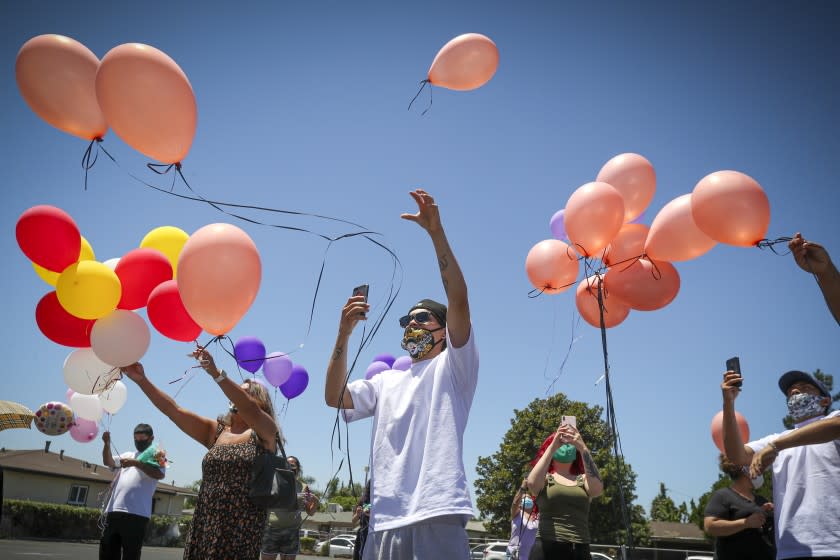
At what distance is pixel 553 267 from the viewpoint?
5172mm

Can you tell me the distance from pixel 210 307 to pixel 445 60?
3.39 metres

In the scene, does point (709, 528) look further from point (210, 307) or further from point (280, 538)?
point (280, 538)

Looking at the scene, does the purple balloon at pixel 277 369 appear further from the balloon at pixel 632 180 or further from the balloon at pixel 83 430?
the balloon at pixel 632 180

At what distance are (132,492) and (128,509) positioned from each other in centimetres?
16

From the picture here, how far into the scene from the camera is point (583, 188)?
4852 millimetres

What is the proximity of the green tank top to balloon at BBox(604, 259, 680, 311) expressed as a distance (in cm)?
169

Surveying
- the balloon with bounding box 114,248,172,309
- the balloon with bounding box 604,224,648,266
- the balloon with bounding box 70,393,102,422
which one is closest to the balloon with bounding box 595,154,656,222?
the balloon with bounding box 604,224,648,266

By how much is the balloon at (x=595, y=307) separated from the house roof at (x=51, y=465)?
1119 inches

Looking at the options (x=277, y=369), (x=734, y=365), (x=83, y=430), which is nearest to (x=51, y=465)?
(x=83, y=430)

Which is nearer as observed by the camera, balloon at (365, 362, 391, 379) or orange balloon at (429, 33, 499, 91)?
orange balloon at (429, 33, 499, 91)

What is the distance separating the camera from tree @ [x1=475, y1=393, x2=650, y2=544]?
24516 mm

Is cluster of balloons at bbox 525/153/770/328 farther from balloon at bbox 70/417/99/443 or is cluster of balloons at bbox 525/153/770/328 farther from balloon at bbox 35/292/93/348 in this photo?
balloon at bbox 70/417/99/443

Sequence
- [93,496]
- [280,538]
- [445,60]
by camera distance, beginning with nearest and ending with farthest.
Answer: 1. [445,60]
2. [280,538]
3. [93,496]

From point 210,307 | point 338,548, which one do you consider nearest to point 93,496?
point 338,548
